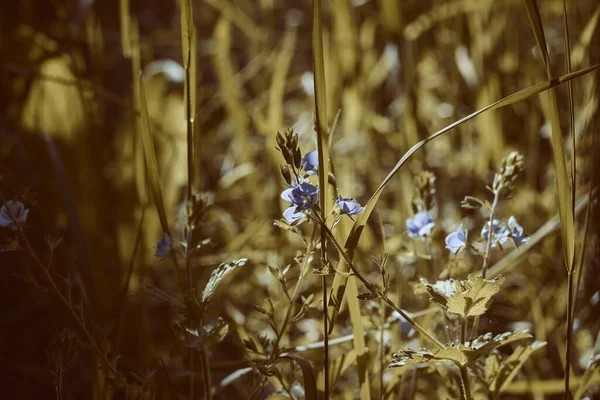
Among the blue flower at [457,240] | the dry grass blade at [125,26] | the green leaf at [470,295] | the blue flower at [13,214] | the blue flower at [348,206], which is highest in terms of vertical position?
the dry grass blade at [125,26]

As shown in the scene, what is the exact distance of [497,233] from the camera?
65 centimetres

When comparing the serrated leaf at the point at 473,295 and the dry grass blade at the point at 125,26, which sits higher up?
the dry grass blade at the point at 125,26

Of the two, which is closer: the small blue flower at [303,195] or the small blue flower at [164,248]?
the small blue flower at [303,195]

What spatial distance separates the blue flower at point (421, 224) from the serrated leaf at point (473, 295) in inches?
5.4

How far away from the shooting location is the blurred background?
1.00 metres

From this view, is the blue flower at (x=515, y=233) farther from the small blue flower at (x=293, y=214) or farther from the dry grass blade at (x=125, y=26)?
the dry grass blade at (x=125, y=26)

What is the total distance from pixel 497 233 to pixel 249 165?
86 cm

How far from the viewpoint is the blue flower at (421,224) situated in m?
0.68

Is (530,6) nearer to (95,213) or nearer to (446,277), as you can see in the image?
(446,277)

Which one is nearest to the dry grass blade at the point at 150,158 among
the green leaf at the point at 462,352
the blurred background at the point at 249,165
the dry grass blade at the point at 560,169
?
the blurred background at the point at 249,165

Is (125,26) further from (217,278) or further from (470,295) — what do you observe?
(470,295)

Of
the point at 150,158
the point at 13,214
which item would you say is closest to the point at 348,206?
the point at 150,158

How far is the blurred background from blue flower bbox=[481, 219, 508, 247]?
0.08 metres

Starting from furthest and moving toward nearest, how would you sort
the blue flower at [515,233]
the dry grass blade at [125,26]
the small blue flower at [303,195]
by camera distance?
the dry grass blade at [125,26], the blue flower at [515,233], the small blue flower at [303,195]
